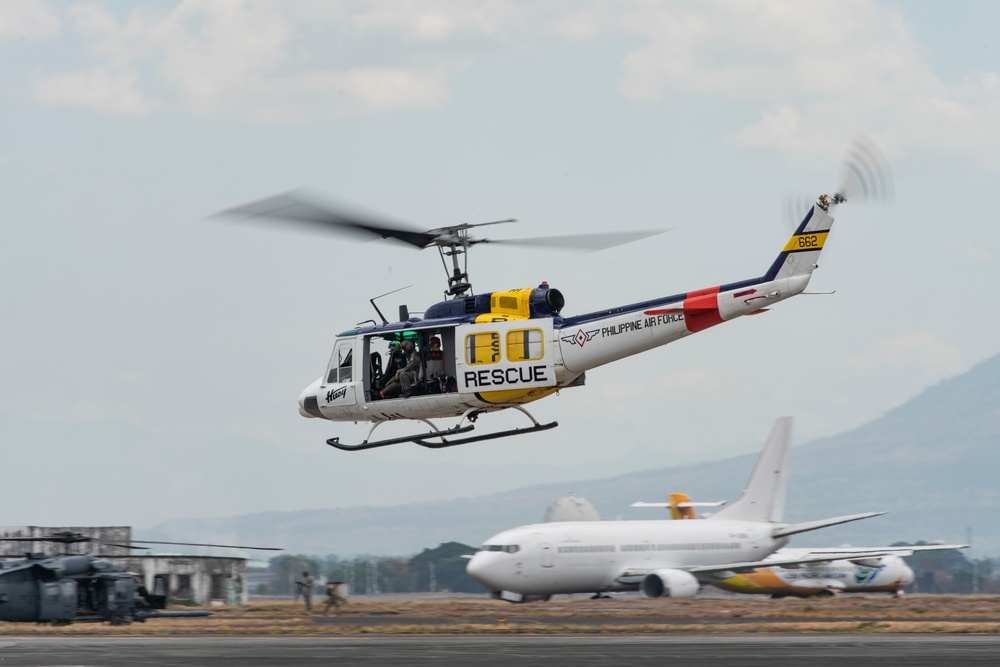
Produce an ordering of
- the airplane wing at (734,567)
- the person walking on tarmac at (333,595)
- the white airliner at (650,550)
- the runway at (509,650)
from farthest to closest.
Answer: the airplane wing at (734,567)
the white airliner at (650,550)
the person walking on tarmac at (333,595)
the runway at (509,650)

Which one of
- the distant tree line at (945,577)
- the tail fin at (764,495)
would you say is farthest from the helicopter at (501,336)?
the distant tree line at (945,577)

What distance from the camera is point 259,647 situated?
26.7m

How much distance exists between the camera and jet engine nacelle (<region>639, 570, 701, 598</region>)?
45562mm

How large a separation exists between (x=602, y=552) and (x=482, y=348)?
21.3 metres

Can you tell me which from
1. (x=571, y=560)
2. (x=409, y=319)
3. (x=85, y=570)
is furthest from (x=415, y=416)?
(x=571, y=560)

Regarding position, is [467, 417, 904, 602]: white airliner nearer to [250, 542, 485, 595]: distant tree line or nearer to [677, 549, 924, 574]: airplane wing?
[677, 549, 924, 574]: airplane wing

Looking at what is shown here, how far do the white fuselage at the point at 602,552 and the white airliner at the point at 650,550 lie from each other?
0.03 meters

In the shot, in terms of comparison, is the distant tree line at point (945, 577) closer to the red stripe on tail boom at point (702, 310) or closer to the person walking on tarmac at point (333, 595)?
the person walking on tarmac at point (333, 595)

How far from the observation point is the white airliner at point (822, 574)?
164 ft

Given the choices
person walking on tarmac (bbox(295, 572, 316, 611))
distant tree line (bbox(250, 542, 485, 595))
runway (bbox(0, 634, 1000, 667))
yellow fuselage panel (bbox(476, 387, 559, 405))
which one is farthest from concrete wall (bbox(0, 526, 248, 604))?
distant tree line (bbox(250, 542, 485, 595))

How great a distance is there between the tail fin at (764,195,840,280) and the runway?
683 centimetres

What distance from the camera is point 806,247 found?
24797mm

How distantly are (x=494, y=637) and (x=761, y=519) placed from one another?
25.0 m

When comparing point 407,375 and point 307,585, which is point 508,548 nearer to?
point 307,585
